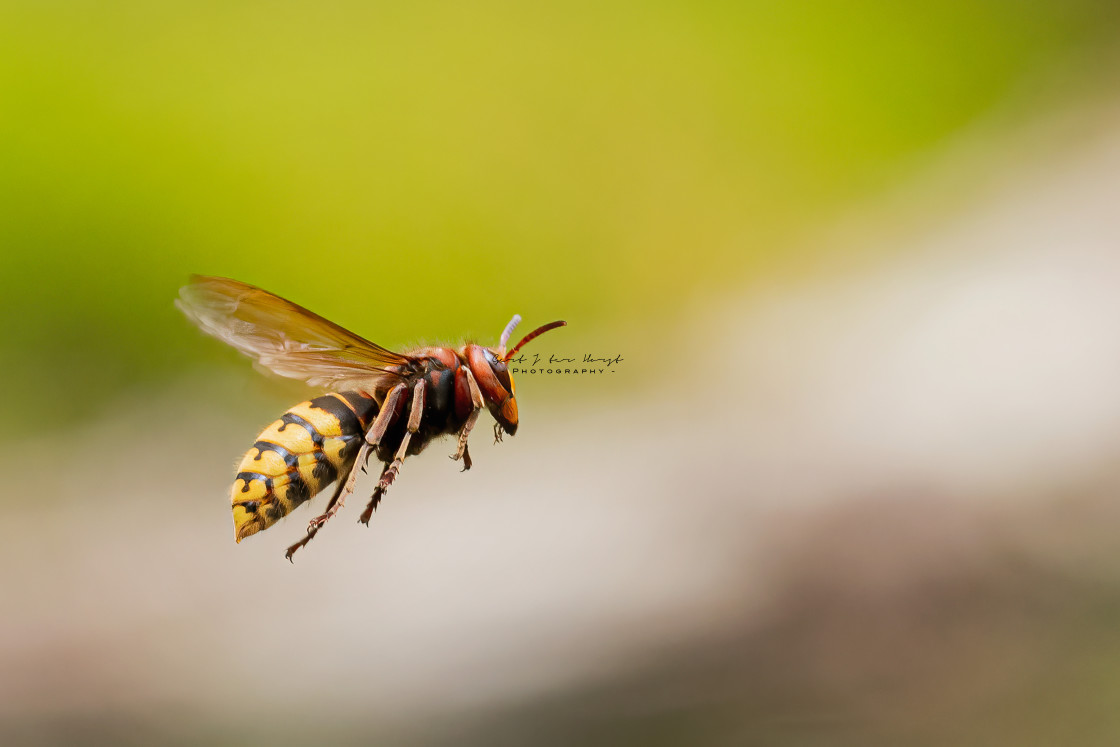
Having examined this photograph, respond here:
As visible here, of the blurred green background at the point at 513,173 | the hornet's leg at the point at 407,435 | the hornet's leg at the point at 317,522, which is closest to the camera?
the hornet's leg at the point at 317,522

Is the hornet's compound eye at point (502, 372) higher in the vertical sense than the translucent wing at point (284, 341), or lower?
lower

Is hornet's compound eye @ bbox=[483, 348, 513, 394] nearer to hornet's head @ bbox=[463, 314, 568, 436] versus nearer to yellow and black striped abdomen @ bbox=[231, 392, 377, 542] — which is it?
hornet's head @ bbox=[463, 314, 568, 436]

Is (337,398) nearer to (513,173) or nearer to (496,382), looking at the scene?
(496,382)

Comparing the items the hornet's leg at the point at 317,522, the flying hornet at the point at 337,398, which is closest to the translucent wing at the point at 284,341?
the flying hornet at the point at 337,398

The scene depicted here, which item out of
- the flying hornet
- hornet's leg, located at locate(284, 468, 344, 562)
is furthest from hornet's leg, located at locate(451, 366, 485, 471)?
hornet's leg, located at locate(284, 468, 344, 562)

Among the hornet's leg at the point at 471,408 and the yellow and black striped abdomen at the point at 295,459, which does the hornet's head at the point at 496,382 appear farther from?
the yellow and black striped abdomen at the point at 295,459

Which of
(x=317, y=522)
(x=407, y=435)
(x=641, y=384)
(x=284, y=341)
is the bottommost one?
(x=317, y=522)

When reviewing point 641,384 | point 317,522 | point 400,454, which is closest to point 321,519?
point 317,522
